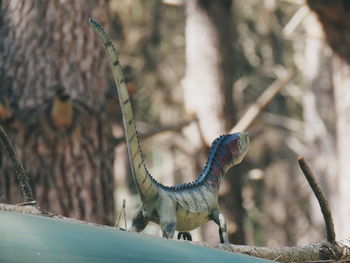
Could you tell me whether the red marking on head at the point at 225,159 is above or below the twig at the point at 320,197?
above

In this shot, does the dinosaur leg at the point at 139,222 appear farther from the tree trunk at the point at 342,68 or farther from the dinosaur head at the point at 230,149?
the tree trunk at the point at 342,68

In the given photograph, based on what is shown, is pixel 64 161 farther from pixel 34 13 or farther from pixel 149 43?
pixel 149 43

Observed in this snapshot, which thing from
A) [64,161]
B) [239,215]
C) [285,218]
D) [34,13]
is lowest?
[285,218]

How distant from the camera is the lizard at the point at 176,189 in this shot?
2074 mm

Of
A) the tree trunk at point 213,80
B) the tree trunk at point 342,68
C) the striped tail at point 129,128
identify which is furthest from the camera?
the tree trunk at point 213,80

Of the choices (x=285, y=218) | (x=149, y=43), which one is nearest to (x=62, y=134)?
(x=149, y=43)

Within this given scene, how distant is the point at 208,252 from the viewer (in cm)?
202

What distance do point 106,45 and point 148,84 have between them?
50.1 ft

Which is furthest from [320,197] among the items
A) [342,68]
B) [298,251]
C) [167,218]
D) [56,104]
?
[342,68]

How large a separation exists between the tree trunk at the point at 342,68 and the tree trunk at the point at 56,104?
3.30 m

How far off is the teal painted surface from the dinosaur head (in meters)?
0.68

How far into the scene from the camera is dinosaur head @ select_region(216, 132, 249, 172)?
261 cm

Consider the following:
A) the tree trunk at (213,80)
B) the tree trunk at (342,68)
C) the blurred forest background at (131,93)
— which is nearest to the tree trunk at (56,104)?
the blurred forest background at (131,93)

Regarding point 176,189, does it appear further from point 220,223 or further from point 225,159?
point 225,159
